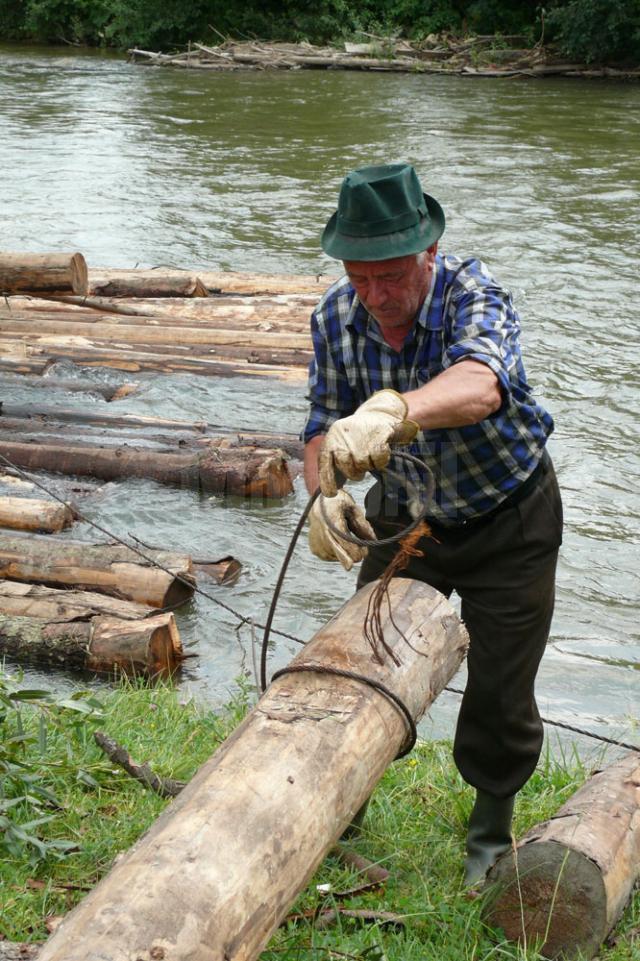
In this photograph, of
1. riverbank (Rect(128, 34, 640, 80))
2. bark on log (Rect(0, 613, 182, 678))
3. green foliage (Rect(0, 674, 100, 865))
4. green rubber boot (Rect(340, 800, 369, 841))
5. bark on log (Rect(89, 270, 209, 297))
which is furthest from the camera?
riverbank (Rect(128, 34, 640, 80))

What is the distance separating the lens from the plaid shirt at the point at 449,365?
3.42 metres

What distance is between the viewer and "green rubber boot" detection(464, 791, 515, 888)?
3.66 m

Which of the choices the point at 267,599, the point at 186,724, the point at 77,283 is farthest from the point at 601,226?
the point at 186,724

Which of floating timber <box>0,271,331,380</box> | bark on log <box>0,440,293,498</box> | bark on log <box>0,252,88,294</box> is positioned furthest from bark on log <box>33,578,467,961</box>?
floating timber <box>0,271,331,380</box>

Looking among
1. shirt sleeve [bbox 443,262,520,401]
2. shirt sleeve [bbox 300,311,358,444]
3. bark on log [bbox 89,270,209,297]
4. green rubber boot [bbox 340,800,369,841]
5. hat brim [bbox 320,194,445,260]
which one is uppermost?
hat brim [bbox 320,194,445,260]

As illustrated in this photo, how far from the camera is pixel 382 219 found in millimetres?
3248

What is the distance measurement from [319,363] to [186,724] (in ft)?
5.29

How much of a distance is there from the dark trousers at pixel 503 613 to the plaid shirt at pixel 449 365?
0.09 meters

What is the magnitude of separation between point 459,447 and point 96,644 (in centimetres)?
247

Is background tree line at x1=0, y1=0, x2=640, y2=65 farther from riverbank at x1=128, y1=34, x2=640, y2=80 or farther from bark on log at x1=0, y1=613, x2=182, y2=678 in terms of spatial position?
bark on log at x1=0, y1=613, x2=182, y2=678

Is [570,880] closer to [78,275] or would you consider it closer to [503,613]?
[503,613]

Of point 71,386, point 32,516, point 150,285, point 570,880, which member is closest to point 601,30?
point 150,285

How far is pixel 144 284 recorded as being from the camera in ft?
36.8

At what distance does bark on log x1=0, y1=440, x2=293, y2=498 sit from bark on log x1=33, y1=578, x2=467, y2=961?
165 inches
